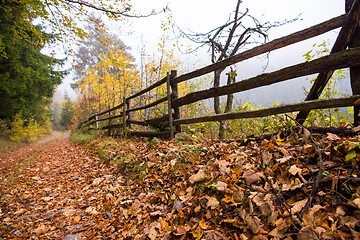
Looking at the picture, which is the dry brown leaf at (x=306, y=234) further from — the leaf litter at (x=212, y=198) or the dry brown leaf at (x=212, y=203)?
the dry brown leaf at (x=212, y=203)

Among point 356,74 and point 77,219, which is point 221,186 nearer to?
point 356,74

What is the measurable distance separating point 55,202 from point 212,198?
3.02 metres

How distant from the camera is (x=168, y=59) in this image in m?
10.5

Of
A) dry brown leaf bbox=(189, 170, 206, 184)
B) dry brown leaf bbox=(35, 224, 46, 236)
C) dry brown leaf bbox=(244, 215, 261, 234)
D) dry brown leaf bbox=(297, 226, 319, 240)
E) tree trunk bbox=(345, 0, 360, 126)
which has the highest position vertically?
tree trunk bbox=(345, 0, 360, 126)

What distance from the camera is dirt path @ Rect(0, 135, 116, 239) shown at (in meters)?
2.22

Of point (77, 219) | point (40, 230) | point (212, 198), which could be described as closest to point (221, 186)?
point (212, 198)

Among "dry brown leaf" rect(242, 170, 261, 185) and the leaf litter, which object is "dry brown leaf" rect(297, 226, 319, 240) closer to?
the leaf litter

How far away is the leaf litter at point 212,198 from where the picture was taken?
3.95 feet

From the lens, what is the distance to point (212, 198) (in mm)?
1653

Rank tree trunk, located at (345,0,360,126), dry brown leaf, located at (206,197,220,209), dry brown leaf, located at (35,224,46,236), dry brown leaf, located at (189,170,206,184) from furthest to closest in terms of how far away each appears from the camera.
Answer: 1. dry brown leaf, located at (35,224,46,236)
2. dry brown leaf, located at (189,170,206,184)
3. tree trunk, located at (345,0,360,126)
4. dry brown leaf, located at (206,197,220,209)

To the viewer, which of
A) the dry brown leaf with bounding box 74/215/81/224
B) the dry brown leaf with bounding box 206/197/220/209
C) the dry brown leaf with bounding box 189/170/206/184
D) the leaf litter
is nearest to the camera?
the leaf litter

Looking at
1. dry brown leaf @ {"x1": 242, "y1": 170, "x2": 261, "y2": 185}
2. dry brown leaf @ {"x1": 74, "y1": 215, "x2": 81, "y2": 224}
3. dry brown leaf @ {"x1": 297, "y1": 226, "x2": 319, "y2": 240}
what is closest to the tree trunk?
dry brown leaf @ {"x1": 242, "y1": 170, "x2": 261, "y2": 185}

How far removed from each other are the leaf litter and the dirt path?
0.02 m

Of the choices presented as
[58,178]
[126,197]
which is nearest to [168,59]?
[58,178]
